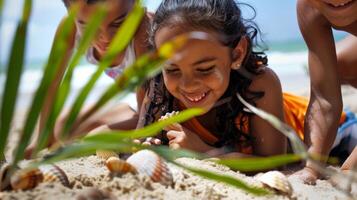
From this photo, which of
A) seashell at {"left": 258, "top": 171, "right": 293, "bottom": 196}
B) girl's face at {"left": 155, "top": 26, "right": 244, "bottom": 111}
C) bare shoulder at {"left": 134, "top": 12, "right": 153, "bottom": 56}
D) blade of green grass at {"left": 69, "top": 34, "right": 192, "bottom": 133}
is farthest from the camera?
bare shoulder at {"left": 134, "top": 12, "right": 153, "bottom": 56}

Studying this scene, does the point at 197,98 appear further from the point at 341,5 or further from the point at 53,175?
the point at 53,175

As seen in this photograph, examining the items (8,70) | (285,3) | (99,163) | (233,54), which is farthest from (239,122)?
(285,3)

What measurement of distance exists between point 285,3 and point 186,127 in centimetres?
1338

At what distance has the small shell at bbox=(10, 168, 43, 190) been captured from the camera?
128 cm

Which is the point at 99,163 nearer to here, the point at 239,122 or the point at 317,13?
the point at 239,122

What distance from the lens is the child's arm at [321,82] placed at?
2.63 meters

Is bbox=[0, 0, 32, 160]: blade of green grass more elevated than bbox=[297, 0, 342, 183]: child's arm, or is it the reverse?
bbox=[0, 0, 32, 160]: blade of green grass

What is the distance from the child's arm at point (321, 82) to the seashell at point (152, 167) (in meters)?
1.20

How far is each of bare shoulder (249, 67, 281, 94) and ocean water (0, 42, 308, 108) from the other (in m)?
4.99

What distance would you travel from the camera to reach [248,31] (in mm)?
2799

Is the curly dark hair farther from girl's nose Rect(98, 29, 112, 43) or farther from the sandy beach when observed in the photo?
the sandy beach

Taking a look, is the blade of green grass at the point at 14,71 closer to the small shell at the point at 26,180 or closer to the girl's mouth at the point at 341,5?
the small shell at the point at 26,180

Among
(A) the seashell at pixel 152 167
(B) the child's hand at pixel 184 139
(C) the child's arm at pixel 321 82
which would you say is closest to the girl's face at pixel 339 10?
(C) the child's arm at pixel 321 82

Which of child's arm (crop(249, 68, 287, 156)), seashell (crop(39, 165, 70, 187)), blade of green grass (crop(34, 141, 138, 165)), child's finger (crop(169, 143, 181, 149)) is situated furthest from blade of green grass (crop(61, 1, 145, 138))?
child's arm (crop(249, 68, 287, 156))
